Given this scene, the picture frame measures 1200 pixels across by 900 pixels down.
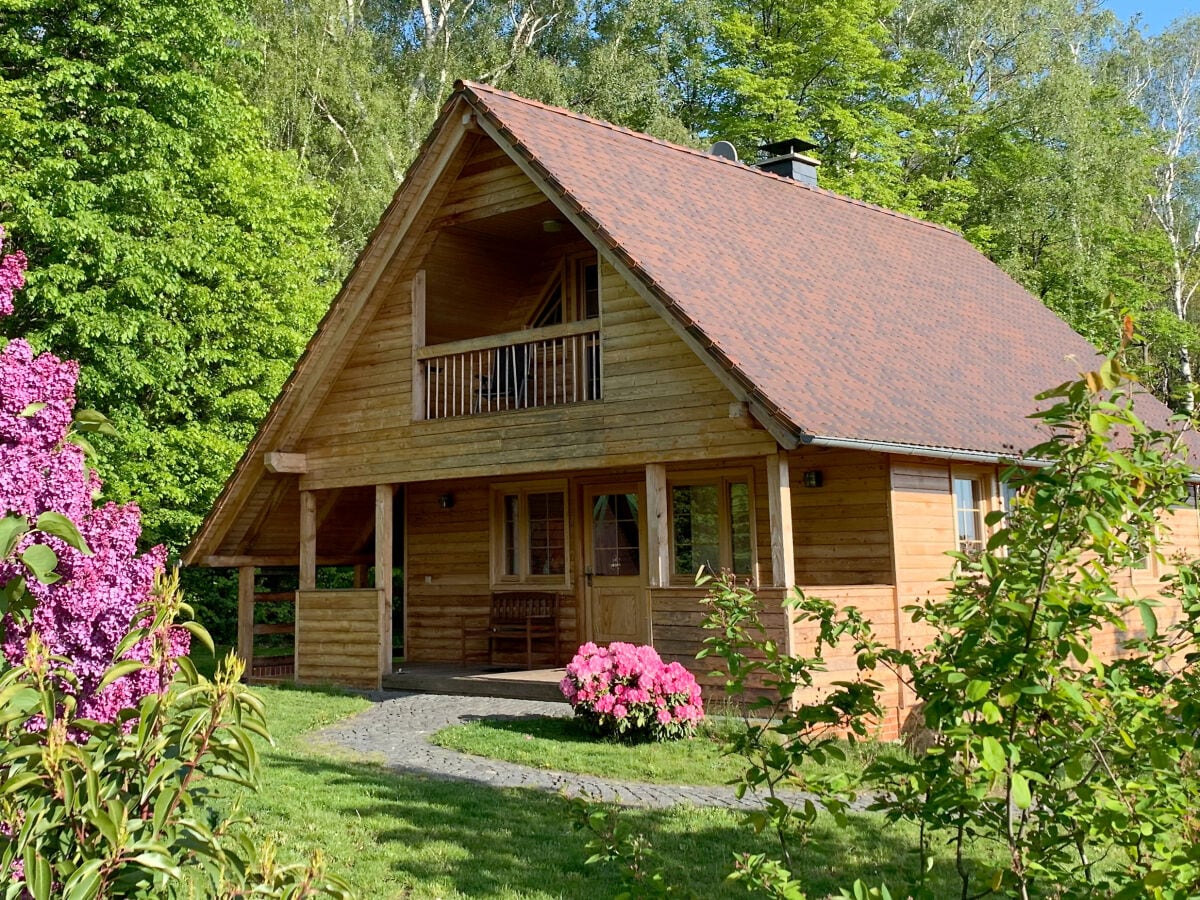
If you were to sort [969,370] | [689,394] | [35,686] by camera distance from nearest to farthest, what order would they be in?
[35,686]
[689,394]
[969,370]

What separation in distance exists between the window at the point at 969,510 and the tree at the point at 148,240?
12396 mm

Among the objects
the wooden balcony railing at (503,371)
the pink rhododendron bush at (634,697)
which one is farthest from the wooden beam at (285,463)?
the pink rhododendron bush at (634,697)

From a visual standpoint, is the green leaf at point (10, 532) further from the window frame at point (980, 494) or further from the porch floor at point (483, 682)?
the window frame at point (980, 494)

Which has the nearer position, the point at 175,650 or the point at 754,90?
the point at 175,650

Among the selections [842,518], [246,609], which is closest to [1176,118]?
[842,518]

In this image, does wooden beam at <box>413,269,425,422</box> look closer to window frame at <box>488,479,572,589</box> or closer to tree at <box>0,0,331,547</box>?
window frame at <box>488,479,572,589</box>

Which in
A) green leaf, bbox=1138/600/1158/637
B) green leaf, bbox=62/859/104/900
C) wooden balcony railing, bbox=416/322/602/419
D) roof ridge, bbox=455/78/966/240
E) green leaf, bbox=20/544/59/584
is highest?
roof ridge, bbox=455/78/966/240

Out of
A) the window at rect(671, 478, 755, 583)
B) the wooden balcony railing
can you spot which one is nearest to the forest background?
the wooden balcony railing

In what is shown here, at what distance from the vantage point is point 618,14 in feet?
133

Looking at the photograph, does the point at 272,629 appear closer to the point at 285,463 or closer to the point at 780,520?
the point at 285,463

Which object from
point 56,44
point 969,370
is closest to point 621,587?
point 969,370

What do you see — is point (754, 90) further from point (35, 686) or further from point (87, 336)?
point (35, 686)

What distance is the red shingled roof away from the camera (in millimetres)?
12508

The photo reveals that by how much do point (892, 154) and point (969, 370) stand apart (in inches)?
754
